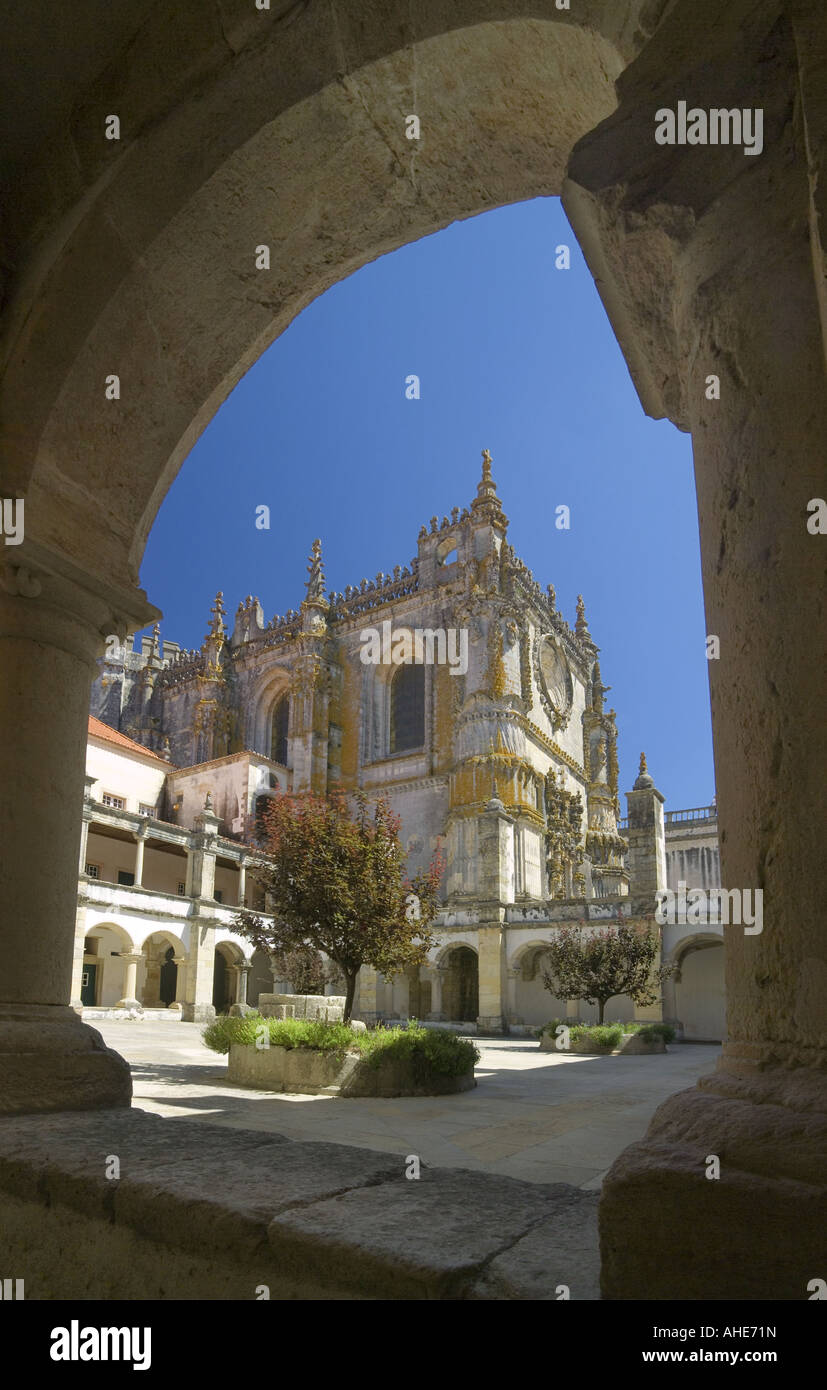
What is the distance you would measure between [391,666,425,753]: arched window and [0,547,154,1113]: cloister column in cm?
2950

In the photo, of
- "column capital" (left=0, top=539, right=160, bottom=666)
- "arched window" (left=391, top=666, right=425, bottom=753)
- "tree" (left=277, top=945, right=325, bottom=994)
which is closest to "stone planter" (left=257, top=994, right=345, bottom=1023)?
"tree" (left=277, top=945, right=325, bottom=994)

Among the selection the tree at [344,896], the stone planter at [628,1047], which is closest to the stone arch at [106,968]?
the stone planter at [628,1047]

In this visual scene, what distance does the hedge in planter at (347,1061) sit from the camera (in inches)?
335

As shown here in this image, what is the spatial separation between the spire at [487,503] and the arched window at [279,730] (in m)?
11.2

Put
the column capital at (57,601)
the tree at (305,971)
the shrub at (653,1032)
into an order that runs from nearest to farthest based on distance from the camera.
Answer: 1. the column capital at (57,601)
2. the tree at (305,971)
3. the shrub at (653,1032)

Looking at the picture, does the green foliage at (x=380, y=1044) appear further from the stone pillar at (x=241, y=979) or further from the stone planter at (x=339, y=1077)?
the stone pillar at (x=241, y=979)

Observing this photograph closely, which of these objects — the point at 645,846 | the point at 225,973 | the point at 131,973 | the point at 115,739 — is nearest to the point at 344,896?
the point at 645,846

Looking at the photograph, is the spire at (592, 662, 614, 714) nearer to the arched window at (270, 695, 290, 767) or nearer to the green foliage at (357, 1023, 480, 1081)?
the arched window at (270, 695, 290, 767)

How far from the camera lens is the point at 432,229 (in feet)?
12.7

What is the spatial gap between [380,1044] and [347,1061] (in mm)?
414

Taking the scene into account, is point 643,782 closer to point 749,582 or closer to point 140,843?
point 140,843

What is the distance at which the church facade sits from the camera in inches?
948

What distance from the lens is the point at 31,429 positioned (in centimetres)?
349
